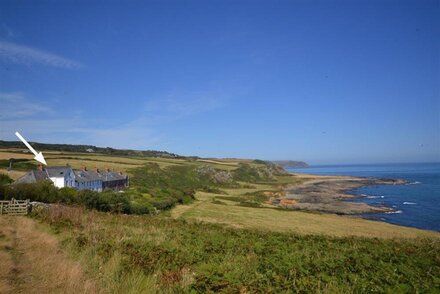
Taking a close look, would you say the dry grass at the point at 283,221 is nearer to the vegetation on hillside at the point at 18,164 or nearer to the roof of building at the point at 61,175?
the roof of building at the point at 61,175

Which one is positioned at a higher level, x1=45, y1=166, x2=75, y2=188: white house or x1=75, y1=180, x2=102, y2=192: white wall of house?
x1=45, y1=166, x2=75, y2=188: white house

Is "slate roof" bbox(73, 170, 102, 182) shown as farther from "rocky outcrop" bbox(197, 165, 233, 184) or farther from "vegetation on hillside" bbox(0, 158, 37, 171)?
"rocky outcrop" bbox(197, 165, 233, 184)

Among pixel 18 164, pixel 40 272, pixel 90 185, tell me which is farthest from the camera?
pixel 18 164

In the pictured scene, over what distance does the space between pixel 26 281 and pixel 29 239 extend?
711 cm

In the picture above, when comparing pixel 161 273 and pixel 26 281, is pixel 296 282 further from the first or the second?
pixel 26 281

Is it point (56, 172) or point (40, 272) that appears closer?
point (40, 272)

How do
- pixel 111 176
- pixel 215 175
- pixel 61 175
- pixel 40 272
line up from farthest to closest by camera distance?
1. pixel 215 175
2. pixel 111 176
3. pixel 61 175
4. pixel 40 272

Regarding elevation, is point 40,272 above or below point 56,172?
below

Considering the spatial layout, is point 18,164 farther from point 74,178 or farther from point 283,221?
point 283,221

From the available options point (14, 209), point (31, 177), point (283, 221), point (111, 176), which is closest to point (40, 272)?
point (14, 209)

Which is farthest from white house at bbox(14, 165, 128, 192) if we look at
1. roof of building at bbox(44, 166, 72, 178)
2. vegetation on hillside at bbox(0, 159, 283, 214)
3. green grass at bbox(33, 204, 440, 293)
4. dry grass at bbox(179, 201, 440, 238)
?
green grass at bbox(33, 204, 440, 293)

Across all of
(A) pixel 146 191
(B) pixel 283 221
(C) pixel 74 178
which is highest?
(C) pixel 74 178

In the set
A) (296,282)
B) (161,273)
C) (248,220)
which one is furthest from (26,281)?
(248,220)

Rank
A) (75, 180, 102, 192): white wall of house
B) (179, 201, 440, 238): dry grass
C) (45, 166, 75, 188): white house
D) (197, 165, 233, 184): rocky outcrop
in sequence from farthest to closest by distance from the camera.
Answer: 1. (197, 165, 233, 184): rocky outcrop
2. (75, 180, 102, 192): white wall of house
3. (45, 166, 75, 188): white house
4. (179, 201, 440, 238): dry grass
